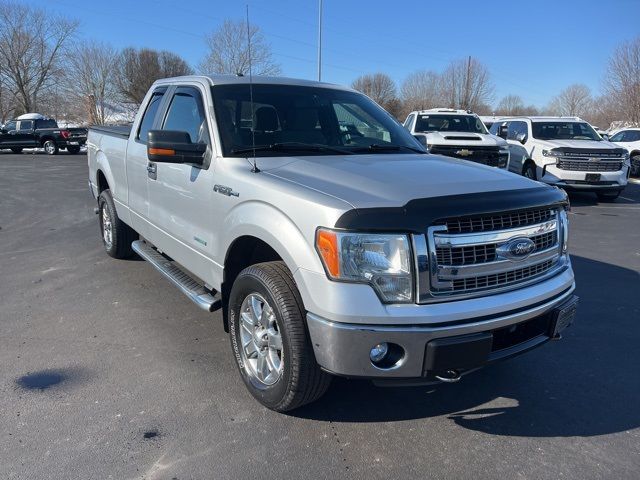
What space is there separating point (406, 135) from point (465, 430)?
2.51 meters

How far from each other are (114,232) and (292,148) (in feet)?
10.7

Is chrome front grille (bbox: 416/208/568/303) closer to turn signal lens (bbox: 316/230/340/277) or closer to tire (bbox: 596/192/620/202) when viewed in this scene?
turn signal lens (bbox: 316/230/340/277)

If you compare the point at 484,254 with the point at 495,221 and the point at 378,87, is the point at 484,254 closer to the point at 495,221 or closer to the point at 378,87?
the point at 495,221

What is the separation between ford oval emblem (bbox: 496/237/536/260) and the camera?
8.97 feet

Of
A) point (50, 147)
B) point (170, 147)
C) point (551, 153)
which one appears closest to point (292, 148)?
point (170, 147)

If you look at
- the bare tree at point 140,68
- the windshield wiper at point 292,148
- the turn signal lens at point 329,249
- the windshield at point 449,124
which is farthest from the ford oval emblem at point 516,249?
the bare tree at point 140,68

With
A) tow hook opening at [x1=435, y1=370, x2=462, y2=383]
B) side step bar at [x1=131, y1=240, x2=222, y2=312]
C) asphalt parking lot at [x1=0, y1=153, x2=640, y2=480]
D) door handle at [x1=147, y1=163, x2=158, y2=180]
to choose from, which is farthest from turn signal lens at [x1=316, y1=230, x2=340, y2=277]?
door handle at [x1=147, y1=163, x2=158, y2=180]

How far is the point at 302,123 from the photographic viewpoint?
4047 mm

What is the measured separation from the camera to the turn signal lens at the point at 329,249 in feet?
8.11

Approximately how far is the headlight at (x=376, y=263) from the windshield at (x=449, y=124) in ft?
35.2

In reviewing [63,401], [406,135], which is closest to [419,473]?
[63,401]

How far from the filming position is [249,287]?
304cm


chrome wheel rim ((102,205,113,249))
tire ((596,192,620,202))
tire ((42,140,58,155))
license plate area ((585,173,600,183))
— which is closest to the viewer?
chrome wheel rim ((102,205,113,249))

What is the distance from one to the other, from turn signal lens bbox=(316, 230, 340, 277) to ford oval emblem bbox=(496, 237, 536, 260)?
0.90 m
